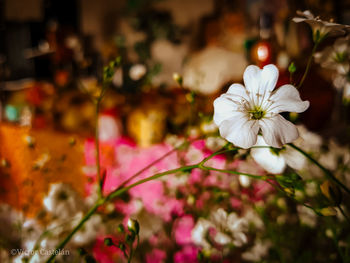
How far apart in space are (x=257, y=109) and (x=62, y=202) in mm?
313

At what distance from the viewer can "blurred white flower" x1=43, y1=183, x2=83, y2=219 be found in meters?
0.42

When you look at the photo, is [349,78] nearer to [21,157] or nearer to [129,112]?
[21,157]

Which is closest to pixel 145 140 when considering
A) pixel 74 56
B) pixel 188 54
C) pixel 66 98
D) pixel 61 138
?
pixel 61 138

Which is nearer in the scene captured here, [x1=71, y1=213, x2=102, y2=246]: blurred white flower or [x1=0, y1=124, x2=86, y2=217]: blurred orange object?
[x1=71, y1=213, x2=102, y2=246]: blurred white flower

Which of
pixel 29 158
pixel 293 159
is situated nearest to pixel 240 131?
pixel 293 159

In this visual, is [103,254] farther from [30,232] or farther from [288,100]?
[288,100]

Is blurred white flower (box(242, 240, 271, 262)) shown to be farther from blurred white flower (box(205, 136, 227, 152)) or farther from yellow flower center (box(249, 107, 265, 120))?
yellow flower center (box(249, 107, 265, 120))

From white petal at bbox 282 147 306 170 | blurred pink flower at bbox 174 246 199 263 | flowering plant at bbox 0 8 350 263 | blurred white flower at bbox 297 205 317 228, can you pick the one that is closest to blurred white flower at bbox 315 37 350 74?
flowering plant at bbox 0 8 350 263

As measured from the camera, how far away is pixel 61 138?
1.18 meters

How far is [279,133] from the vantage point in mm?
236

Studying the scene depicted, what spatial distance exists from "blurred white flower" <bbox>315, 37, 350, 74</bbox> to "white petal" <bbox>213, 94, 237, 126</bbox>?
0.63 feet

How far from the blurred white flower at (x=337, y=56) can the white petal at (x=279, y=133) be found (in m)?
0.19

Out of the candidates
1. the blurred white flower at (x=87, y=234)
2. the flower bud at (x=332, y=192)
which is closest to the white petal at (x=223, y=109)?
the flower bud at (x=332, y=192)

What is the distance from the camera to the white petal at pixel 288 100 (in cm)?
25
